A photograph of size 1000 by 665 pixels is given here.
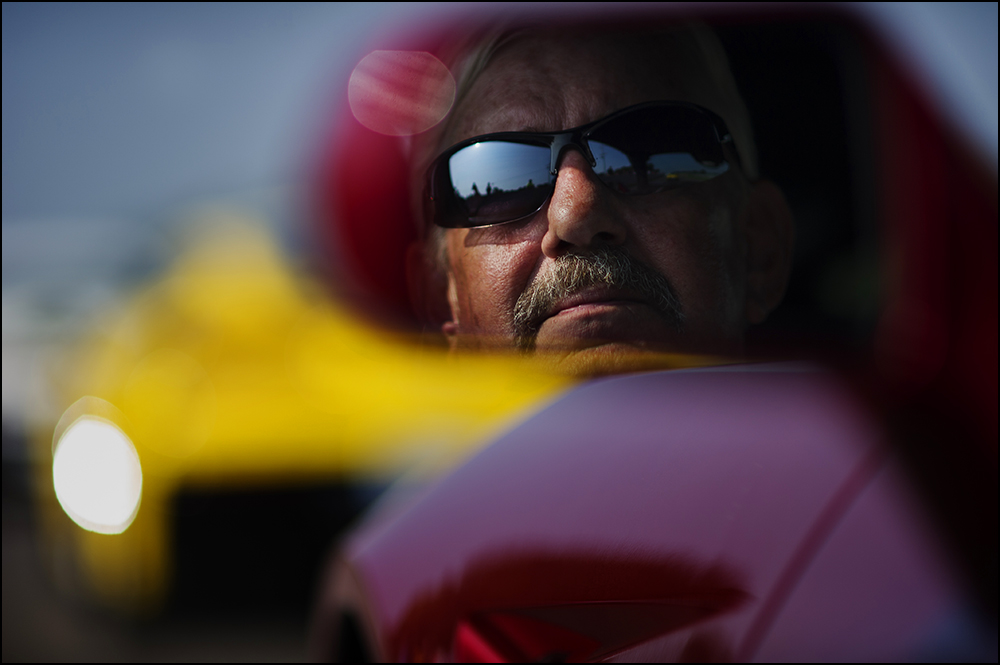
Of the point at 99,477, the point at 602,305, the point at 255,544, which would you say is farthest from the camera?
the point at 255,544

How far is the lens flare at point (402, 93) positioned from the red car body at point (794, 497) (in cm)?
9

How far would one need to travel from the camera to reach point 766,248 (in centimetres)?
65

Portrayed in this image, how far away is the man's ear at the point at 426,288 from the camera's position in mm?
696

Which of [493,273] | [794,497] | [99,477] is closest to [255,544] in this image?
[99,477]

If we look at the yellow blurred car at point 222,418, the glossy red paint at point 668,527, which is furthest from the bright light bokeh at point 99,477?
the glossy red paint at point 668,527

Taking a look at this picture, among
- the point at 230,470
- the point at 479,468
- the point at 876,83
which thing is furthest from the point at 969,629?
the point at 230,470

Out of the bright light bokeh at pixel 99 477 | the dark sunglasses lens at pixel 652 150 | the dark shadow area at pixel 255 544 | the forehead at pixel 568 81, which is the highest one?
the forehead at pixel 568 81

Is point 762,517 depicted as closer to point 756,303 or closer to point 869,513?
point 869,513

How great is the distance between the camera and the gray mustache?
1.85 ft

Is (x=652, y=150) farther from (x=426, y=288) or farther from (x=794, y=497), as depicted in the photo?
(x=794, y=497)

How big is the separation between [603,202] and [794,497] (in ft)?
2.89

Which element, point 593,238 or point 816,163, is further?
point 816,163

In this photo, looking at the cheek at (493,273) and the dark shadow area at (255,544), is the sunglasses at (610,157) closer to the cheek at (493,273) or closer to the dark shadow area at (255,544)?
the cheek at (493,273)

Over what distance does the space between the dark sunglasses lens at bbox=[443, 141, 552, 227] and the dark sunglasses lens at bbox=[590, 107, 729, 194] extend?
4cm
